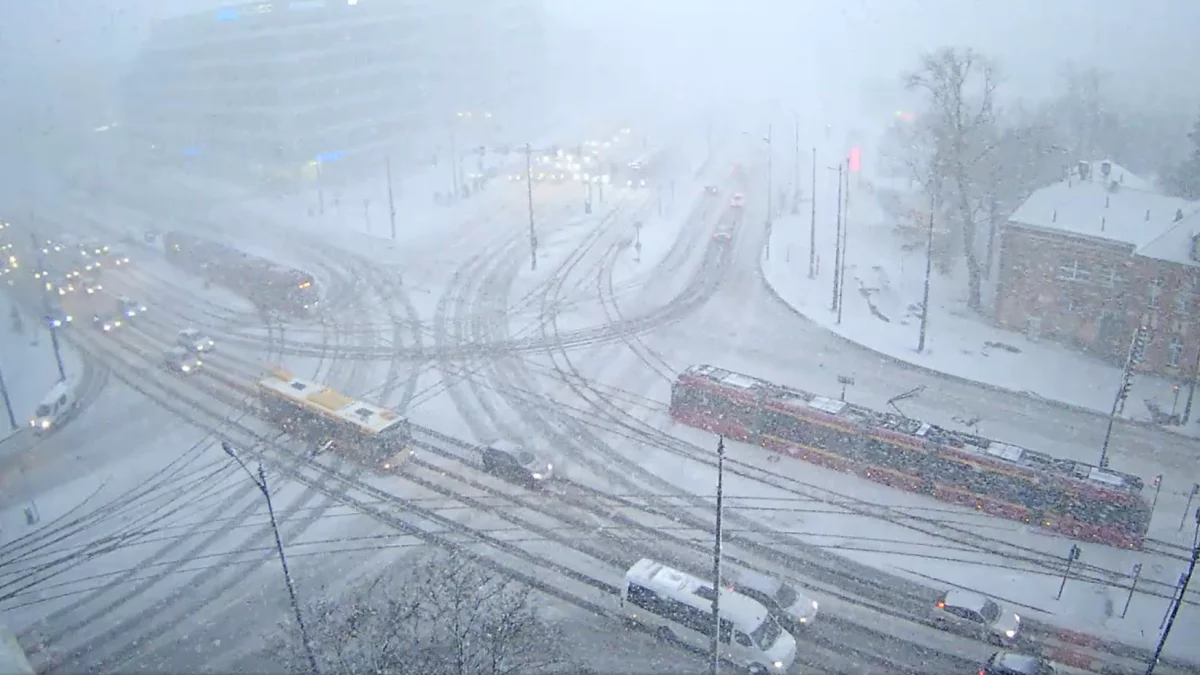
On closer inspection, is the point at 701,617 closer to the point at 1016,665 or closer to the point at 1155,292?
the point at 1016,665

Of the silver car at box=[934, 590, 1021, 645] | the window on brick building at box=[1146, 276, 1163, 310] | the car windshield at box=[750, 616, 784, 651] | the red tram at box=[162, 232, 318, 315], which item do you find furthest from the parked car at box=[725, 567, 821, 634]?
the red tram at box=[162, 232, 318, 315]

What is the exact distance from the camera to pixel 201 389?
36094 millimetres

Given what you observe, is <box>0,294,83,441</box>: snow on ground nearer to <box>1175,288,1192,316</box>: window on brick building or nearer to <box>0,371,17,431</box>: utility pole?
<box>0,371,17,431</box>: utility pole

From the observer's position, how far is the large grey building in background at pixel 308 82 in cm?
7381

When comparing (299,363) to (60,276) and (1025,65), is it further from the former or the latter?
(1025,65)

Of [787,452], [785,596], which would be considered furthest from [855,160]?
[785,596]

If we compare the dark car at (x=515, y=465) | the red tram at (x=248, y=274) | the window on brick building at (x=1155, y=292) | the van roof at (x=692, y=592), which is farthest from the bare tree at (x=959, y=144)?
the red tram at (x=248, y=274)

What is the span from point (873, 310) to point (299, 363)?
89.5ft

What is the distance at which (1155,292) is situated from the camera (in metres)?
34.3

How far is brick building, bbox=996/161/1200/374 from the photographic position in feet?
111

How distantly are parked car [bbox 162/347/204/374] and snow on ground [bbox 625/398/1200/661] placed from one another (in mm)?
20903

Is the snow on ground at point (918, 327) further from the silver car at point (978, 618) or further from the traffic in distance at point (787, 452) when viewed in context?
the silver car at point (978, 618)

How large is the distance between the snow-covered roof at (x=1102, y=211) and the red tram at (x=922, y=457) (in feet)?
43.9

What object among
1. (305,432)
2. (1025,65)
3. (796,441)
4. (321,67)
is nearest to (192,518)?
(305,432)
